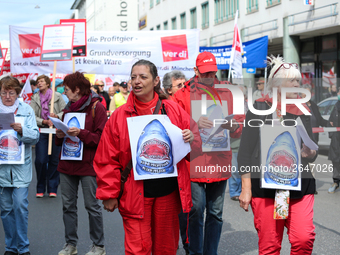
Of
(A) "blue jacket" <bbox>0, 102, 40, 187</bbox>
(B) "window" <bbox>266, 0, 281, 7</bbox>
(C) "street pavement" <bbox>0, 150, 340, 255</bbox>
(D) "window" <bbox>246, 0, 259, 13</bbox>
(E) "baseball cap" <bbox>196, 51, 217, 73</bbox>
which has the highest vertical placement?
(D) "window" <bbox>246, 0, 259, 13</bbox>

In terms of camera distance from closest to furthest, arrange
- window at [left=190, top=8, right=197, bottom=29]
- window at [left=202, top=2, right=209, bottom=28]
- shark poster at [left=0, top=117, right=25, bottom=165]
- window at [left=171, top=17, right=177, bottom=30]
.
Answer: shark poster at [left=0, top=117, right=25, bottom=165], window at [left=202, top=2, right=209, bottom=28], window at [left=190, top=8, right=197, bottom=29], window at [left=171, top=17, right=177, bottom=30]

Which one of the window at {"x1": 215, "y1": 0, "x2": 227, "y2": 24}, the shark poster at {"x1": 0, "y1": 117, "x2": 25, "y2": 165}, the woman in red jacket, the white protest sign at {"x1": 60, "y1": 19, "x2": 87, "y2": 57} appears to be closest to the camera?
the woman in red jacket

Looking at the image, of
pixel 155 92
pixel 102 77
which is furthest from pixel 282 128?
pixel 102 77

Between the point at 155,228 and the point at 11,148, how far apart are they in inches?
89.0

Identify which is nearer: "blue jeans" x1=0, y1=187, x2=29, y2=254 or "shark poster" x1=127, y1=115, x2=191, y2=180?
"shark poster" x1=127, y1=115, x2=191, y2=180

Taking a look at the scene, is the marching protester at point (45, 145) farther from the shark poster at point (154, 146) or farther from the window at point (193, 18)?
the window at point (193, 18)

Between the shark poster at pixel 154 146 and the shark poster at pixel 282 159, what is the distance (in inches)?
25.1

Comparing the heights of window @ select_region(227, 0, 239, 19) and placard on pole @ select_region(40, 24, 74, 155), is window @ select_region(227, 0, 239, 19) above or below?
above

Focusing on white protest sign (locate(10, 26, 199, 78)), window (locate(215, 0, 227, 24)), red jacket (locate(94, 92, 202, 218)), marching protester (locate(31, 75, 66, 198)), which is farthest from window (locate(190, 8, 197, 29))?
red jacket (locate(94, 92, 202, 218))

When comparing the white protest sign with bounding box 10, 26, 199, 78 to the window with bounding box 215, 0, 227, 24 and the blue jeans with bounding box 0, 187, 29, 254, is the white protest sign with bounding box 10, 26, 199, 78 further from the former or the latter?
the window with bounding box 215, 0, 227, 24

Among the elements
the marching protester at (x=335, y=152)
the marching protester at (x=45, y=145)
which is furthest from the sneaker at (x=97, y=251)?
the marching protester at (x=335, y=152)

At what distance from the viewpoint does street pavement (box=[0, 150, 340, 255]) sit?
17.9 feet

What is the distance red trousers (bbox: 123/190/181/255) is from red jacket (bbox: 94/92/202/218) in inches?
3.3

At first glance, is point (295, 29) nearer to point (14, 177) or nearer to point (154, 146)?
point (14, 177)
